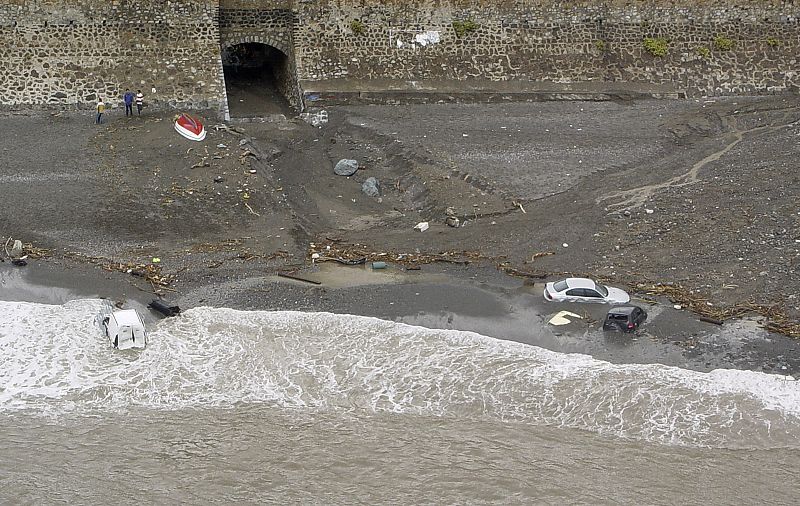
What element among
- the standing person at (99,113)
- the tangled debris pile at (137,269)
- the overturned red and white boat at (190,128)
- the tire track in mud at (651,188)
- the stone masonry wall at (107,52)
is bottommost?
the tangled debris pile at (137,269)

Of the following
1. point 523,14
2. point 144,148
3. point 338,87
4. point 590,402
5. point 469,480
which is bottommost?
point 469,480

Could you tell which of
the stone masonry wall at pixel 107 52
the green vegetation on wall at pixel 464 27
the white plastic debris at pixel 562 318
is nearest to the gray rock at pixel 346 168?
the stone masonry wall at pixel 107 52

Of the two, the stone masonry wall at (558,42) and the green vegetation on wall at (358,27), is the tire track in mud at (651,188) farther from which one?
the green vegetation on wall at (358,27)

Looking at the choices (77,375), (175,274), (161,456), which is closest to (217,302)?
(175,274)

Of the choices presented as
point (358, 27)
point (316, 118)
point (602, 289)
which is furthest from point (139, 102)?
point (602, 289)

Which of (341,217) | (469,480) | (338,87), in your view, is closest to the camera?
(469,480)

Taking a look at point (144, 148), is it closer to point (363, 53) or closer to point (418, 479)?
point (363, 53)
